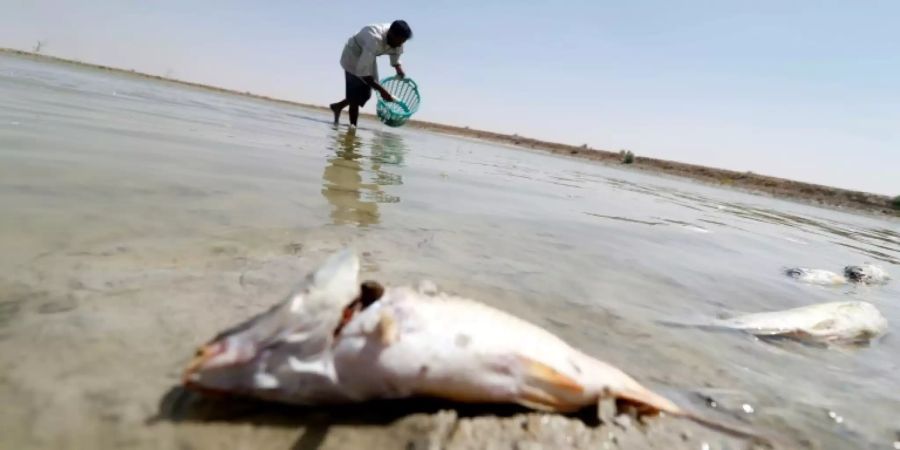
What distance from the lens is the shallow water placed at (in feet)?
3.88

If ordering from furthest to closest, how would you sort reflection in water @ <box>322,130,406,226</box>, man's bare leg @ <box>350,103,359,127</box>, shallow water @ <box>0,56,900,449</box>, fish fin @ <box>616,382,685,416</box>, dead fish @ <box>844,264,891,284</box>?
man's bare leg @ <box>350,103,359,127</box> → dead fish @ <box>844,264,891,284</box> → reflection in water @ <box>322,130,406,226</box> → fish fin @ <box>616,382,685,416</box> → shallow water @ <box>0,56,900,449</box>

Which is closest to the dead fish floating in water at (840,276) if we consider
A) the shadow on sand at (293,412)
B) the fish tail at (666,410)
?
the fish tail at (666,410)

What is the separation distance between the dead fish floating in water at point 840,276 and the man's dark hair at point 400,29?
27.0 feet

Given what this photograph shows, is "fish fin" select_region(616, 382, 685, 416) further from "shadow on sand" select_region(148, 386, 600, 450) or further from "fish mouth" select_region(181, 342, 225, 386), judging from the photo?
"fish mouth" select_region(181, 342, 225, 386)

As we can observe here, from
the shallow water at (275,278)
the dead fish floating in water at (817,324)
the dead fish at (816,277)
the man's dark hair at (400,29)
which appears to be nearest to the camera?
the shallow water at (275,278)

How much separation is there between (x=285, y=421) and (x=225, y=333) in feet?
0.73

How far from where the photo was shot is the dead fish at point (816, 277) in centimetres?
365

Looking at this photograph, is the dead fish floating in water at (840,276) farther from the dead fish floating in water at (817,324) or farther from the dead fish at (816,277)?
the dead fish floating in water at (817,324)

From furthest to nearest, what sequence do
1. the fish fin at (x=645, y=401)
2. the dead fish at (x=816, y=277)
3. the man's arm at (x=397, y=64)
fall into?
the man's arm at (x=397, y=64), the dead fish at (x=816, y=277), the fish fin at (x=645, y=401)

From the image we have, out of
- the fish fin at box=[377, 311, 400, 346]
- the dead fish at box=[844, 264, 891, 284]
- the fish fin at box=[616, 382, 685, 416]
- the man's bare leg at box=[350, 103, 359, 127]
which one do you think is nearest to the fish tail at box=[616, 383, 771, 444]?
the fish fin at box=[616, 382, 685, 416]

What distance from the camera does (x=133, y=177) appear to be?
3066 millimetres

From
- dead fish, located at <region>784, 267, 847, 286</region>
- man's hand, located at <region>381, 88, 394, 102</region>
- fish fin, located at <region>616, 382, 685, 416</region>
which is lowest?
fish fin, located at <region>616, 382, 685, 416</region>

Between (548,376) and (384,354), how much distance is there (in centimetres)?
40

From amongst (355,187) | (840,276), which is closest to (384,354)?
(355,187)
